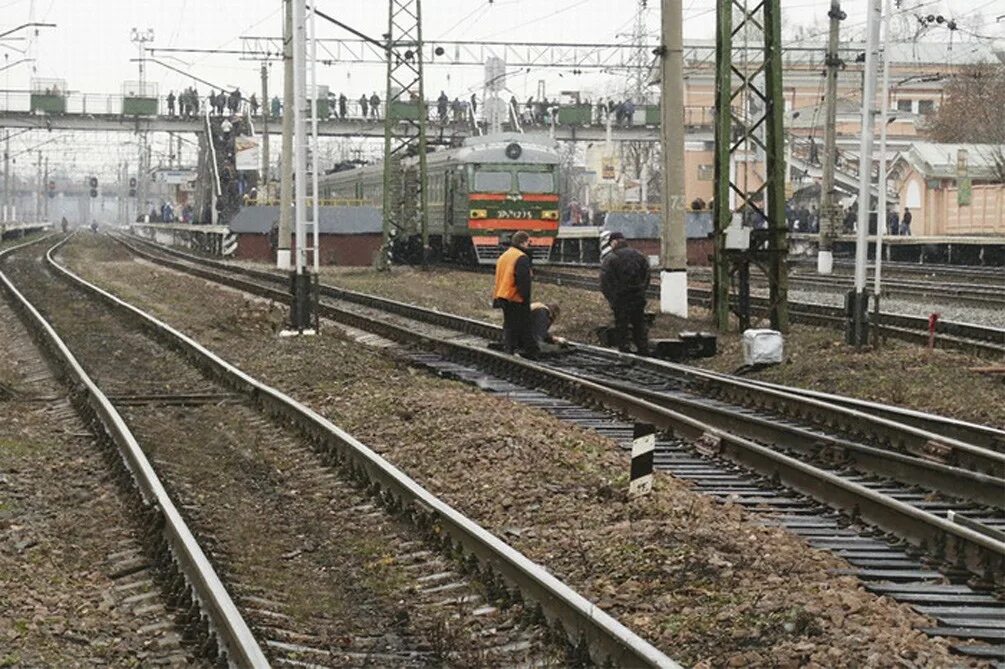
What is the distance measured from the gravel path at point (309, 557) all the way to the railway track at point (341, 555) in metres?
0.01

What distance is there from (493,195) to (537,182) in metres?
1.73

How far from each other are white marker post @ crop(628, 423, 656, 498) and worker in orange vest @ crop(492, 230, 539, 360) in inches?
340

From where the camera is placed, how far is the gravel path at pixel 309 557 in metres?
7.46

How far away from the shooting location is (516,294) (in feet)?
64.7

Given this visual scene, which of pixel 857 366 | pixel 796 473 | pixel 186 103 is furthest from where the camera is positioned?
pixel 186 103

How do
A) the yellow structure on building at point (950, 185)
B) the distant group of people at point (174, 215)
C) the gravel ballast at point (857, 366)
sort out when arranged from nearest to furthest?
the gravel ballast at point (857, 366) → the yellow structure on building at point (950, 185) → the distant group of people at point (174, 215)

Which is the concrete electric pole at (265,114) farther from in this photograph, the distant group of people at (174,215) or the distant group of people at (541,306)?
the distant group of people at (541,306)

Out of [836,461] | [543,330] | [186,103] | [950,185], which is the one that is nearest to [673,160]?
[543,330]

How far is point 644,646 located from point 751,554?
7.99ft

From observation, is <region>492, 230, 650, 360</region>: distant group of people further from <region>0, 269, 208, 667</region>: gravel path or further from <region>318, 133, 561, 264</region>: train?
<region>318, 133, 561, 264</region>: train

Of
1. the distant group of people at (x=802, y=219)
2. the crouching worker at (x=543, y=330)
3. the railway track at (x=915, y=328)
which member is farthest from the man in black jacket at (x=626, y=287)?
the distant group of people at (x=802, y=219)

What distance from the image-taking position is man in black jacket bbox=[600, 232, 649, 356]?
65.8ft

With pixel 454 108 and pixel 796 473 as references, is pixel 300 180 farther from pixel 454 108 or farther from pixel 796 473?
pixel 454 108

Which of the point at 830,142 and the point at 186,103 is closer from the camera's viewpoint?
the point at 830,142
